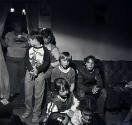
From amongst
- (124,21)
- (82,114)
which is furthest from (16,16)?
(82,114)

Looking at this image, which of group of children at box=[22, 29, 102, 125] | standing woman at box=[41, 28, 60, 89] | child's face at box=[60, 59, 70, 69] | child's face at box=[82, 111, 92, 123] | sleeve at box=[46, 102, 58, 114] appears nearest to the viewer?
child's face at box=[82, 111, 92, 123]

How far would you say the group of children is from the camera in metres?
6.12

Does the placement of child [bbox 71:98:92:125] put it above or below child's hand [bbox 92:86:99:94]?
below

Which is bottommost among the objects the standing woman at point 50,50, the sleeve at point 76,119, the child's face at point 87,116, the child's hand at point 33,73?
the sleeve at point 76,119

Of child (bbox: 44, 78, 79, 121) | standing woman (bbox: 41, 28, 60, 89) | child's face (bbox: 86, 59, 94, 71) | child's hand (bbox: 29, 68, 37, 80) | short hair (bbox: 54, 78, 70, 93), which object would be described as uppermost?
standing woman (bbox: 41, 28, 60, 89)

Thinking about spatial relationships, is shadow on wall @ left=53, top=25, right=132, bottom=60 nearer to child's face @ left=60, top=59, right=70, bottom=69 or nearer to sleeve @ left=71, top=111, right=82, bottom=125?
child's face @ left=60, top=59, right=70, bottom=69

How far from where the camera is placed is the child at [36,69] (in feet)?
22.7

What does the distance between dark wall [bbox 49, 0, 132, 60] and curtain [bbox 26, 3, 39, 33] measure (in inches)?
15.7

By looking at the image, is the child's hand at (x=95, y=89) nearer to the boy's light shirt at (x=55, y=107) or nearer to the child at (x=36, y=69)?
the boy's light shirt at (x=55, y=107)

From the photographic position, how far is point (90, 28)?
29.7ft

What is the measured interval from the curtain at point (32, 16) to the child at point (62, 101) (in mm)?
2868

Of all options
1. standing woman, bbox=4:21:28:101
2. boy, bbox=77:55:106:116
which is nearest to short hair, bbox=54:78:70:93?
boy, bbox=77:55:106:116

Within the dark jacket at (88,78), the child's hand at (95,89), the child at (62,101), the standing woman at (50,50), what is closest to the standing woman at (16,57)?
the standing woman at (50,50)

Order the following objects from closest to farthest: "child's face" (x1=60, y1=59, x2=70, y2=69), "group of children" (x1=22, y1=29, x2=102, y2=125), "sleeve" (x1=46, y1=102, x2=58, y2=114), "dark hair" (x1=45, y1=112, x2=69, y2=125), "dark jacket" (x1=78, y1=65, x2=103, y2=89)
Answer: "dark hair" (x1=45, y1=112, x2=69, y2=125)
"sleeve" (x1=46, y1=102, x2=58, y2=114)
"group of children" (x1=22, y1=29, x2=102, y2=125)
"child's face" (x1=60, y1=59, x2=70, y2=69)
"dark jacket" (x1=78, y1=65, x2=103, y2=89)
